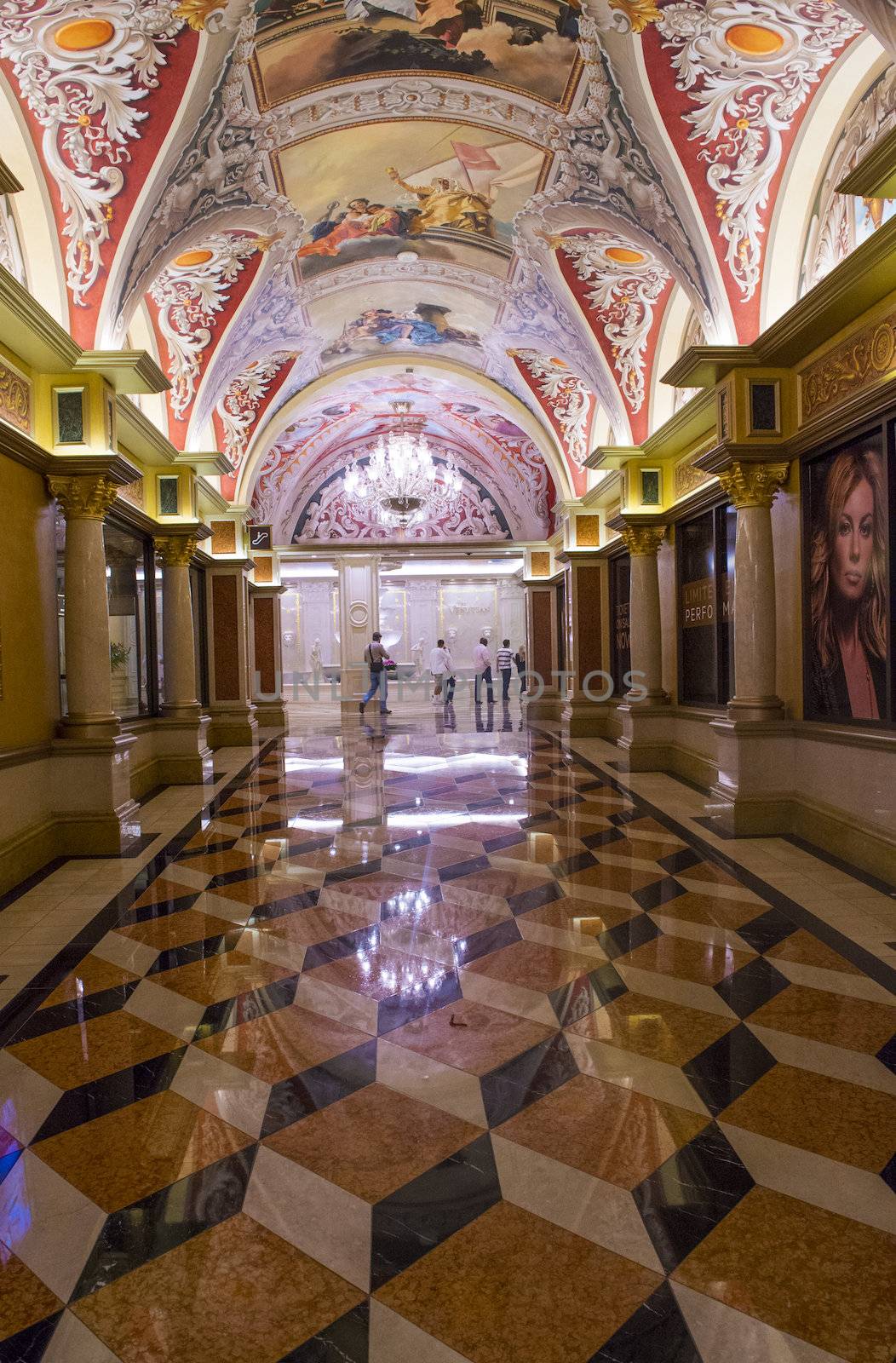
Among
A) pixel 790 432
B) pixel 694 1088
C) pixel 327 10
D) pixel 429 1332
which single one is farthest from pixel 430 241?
pixel 429 1332

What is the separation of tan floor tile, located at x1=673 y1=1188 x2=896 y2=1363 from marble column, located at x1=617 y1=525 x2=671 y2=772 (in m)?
7.53

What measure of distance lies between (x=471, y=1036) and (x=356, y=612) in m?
18.6

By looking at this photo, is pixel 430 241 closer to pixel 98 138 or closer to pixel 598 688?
pixel 98 138

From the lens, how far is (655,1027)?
2992 millimetres

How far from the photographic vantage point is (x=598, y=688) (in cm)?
1321

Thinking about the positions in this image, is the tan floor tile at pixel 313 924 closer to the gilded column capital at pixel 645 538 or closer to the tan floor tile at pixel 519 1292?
the tan floor tile at pixel 519 1292

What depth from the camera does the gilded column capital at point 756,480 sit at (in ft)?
20.5

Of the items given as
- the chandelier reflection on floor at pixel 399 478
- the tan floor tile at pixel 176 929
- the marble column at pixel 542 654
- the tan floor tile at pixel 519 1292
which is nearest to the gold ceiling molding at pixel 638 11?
the tan floor tile at pixel 176 929

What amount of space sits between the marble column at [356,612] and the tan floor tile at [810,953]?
17.6 meters

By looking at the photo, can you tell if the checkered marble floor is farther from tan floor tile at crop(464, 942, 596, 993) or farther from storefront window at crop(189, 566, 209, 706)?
→ storefront window at crop(189, 566, 209, 706)

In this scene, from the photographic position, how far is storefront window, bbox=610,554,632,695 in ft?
39.3

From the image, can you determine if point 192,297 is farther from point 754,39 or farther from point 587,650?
point 587,650

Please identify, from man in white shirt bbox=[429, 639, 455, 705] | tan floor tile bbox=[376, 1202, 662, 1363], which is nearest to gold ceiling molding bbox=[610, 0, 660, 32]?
tan floor tile bbox=[376, 1202, 662, 1363]

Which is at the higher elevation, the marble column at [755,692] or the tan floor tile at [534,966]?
the marble column at [755,692]
